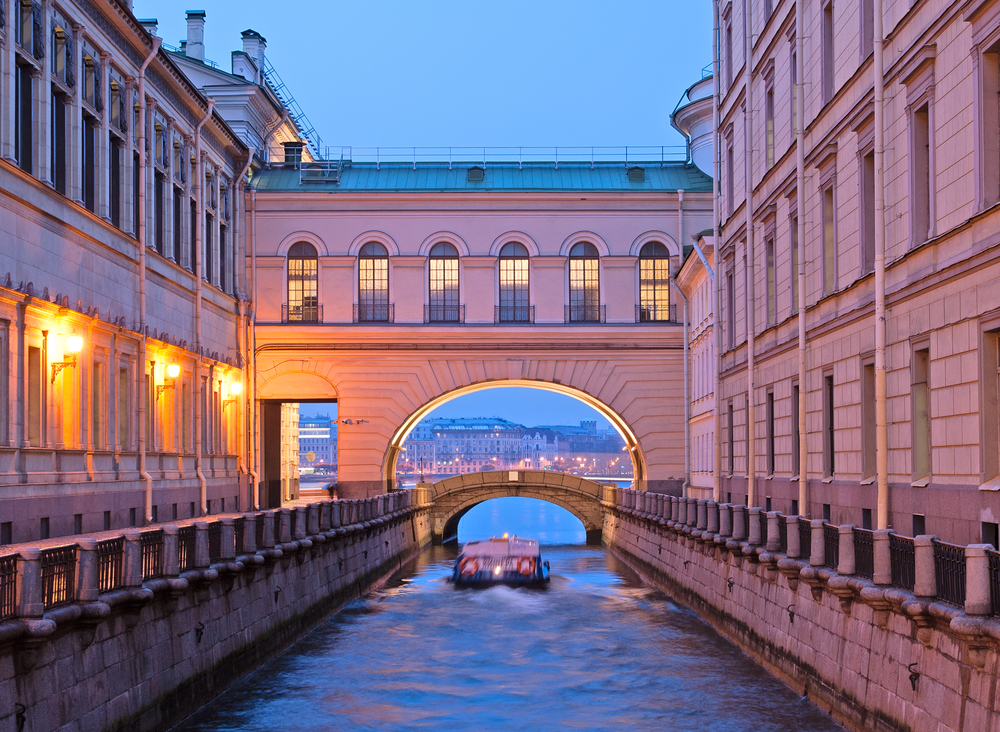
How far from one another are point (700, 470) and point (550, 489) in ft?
55.7

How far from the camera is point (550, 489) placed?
6034cm

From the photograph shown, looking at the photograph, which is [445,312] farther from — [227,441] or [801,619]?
[801,619]

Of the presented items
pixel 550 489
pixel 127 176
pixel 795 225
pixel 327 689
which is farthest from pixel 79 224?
→ pixel 550 489

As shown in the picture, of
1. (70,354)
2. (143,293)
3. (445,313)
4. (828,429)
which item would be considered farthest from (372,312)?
→ (828,429)

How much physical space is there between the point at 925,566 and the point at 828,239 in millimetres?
12309

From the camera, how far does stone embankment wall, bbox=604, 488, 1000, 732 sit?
40.2ft

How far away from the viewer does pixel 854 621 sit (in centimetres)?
1655

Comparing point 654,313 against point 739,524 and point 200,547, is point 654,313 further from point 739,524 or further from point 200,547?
point 200,547

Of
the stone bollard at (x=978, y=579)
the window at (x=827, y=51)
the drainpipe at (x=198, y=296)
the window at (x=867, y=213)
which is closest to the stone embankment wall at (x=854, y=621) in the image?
the stone bollard at (x=978, y=579)

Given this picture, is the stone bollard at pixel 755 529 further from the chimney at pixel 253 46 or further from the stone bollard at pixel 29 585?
the chimney at pixel 253 46

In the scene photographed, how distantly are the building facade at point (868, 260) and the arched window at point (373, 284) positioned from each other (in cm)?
1790

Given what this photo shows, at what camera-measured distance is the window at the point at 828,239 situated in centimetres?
2453

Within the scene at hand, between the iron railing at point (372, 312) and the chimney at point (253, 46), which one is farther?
the chimney at point (253, 46)

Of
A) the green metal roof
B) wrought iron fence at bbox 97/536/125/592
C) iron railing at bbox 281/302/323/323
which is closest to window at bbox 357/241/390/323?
iron railing at bbox 281/302/323/323
